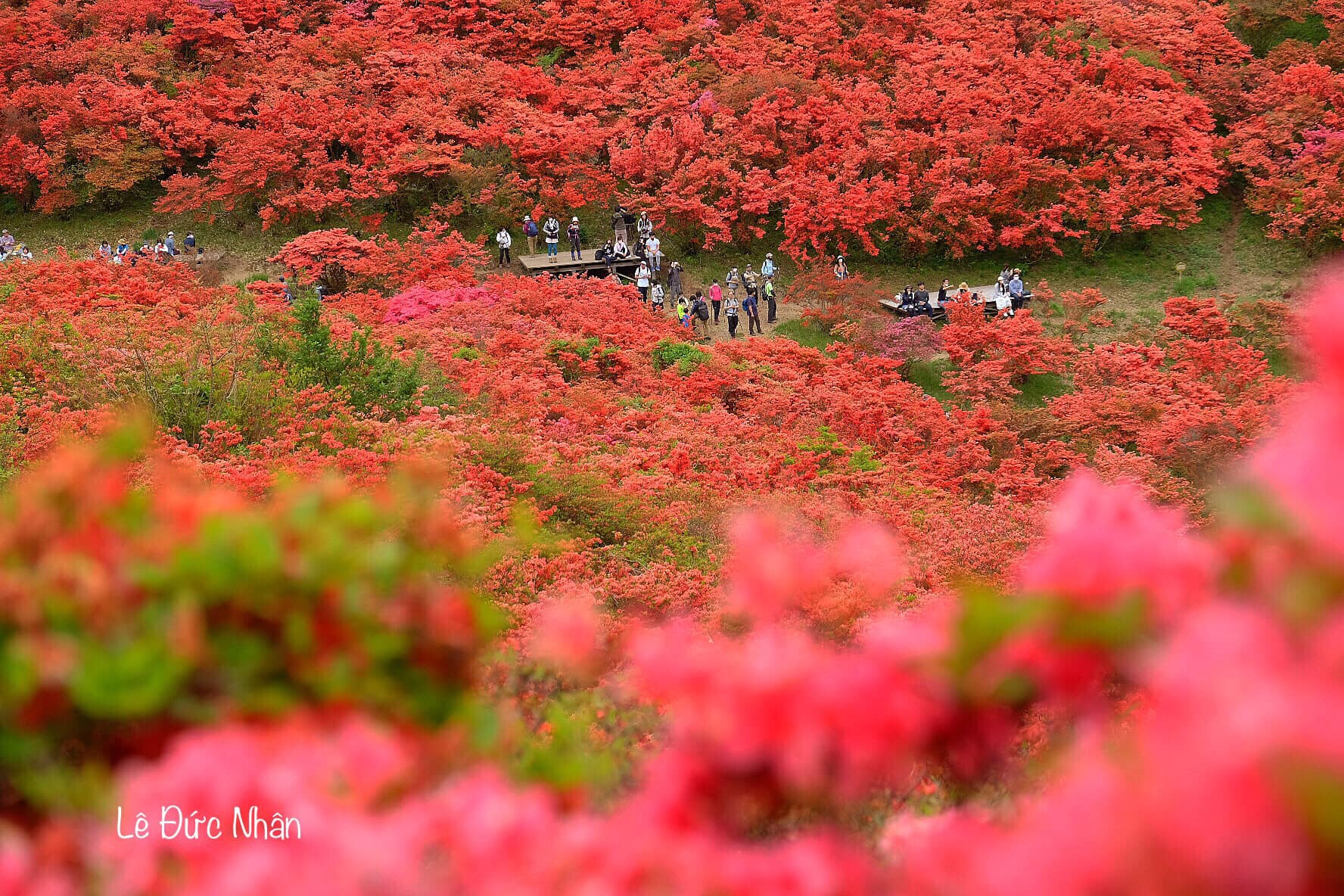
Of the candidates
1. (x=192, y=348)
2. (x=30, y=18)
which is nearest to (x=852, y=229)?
(x=192, y=348)

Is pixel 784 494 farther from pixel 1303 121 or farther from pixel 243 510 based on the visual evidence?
pixel 1303 121

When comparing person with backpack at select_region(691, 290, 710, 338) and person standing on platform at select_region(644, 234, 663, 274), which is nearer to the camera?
person with backpack at select_region(691, 290, 710, 338)

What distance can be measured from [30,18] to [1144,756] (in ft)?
101

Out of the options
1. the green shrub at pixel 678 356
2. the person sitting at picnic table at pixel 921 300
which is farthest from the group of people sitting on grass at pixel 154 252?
the person sitting at picnic table at pixel 921 300

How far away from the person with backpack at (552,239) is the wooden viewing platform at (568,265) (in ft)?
0.16

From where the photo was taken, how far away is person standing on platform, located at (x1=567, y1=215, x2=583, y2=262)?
2202 cm

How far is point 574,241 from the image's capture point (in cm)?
2222

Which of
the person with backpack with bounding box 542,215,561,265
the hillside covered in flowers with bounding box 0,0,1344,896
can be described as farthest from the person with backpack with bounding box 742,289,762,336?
the person with backpack with bounding box 542,215,561,265

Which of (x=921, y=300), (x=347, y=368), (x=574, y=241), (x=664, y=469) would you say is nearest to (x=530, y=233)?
(x=574, y=241)

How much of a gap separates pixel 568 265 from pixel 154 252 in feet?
26.0

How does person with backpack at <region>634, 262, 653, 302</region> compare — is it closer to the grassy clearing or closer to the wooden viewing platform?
the wooden viewing platform

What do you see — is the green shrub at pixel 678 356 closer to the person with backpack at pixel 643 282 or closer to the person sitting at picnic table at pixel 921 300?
the person with backpack at pixel 643 282

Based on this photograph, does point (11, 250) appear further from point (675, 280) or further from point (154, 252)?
point (675, 280)

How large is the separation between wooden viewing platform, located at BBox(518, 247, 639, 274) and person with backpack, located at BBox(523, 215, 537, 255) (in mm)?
174
